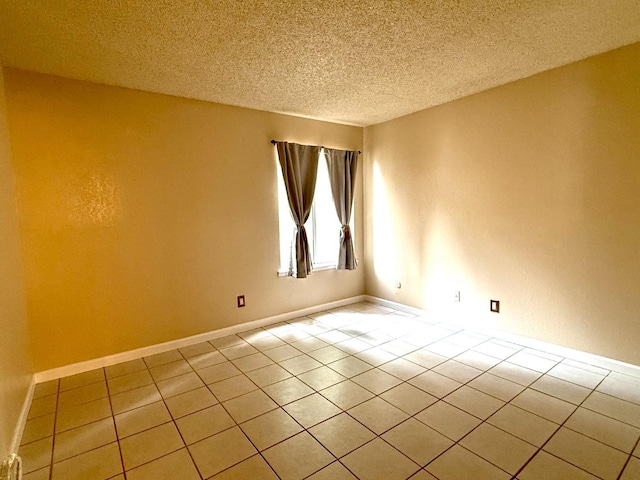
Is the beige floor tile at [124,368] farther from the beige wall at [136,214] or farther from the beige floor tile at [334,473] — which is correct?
the beige floor tile at [334,473]

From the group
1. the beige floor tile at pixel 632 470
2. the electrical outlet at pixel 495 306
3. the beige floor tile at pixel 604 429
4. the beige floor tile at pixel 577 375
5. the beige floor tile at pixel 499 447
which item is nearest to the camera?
the beige floor tile at pixel 632 470

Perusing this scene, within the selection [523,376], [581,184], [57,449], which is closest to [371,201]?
[581,184]

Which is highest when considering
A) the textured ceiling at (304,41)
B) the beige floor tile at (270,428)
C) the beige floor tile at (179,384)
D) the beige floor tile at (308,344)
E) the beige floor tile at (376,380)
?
the textured ceiling at (304,41)

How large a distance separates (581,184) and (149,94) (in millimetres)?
3711

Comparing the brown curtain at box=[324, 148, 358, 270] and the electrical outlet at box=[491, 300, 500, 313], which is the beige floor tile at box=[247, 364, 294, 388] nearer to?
the brown curtain at box=[324, 148, 358, 270]

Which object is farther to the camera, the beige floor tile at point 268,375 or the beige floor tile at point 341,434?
the beige floor tile at point 268,375

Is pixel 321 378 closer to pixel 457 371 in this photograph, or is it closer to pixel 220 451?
pixel 220 451

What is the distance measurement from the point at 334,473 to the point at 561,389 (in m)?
1.76

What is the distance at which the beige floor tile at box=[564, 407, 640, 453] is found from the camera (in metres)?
1.78

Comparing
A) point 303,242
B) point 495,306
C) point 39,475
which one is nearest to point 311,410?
point 39,475

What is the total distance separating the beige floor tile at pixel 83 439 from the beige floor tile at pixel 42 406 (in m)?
0.36

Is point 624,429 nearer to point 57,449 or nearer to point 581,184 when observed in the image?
point 581,184

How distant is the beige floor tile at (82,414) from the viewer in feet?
6.73

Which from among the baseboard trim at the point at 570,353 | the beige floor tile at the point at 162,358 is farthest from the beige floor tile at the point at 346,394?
the baseboard trim at the point at 570,353
